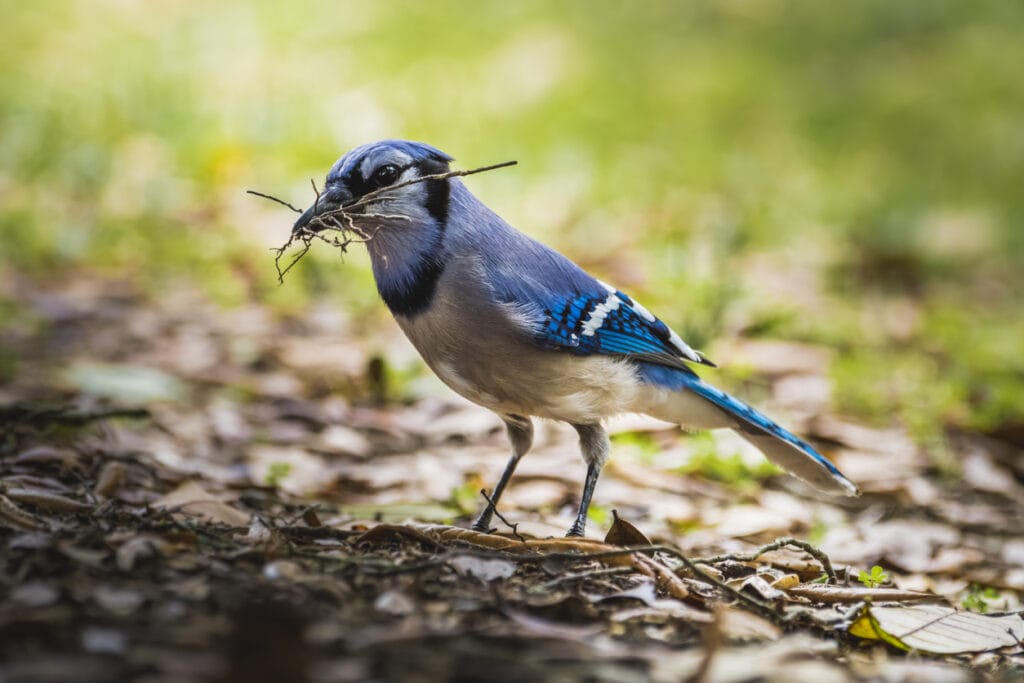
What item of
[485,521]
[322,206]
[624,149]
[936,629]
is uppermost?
[624,149]

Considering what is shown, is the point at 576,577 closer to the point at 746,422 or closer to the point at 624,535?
the point at 624,535

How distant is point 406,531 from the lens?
2768 millimetres

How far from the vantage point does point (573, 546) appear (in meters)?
2.77

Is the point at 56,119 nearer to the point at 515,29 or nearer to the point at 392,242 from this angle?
the point at 515,29

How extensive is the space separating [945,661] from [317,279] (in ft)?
13.0

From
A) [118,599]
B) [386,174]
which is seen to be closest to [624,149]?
[386,174]

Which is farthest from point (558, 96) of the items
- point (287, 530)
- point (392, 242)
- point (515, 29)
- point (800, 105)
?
point (287, 530)

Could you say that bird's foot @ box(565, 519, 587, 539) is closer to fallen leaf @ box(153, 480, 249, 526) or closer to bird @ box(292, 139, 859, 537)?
bird @ box(292, 139, 859, 537)

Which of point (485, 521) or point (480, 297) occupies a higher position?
point (480, 297)

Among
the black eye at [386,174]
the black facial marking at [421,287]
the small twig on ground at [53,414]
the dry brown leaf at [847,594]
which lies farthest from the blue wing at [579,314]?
the small twig on ground at [53,414]

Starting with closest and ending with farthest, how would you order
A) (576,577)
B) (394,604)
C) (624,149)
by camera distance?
(394,604), (576,577), (624,149)

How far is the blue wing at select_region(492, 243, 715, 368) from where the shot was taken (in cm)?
303

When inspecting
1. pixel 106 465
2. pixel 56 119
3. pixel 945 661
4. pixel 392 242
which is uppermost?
pixel 56 119

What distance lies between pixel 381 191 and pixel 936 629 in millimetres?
1750
